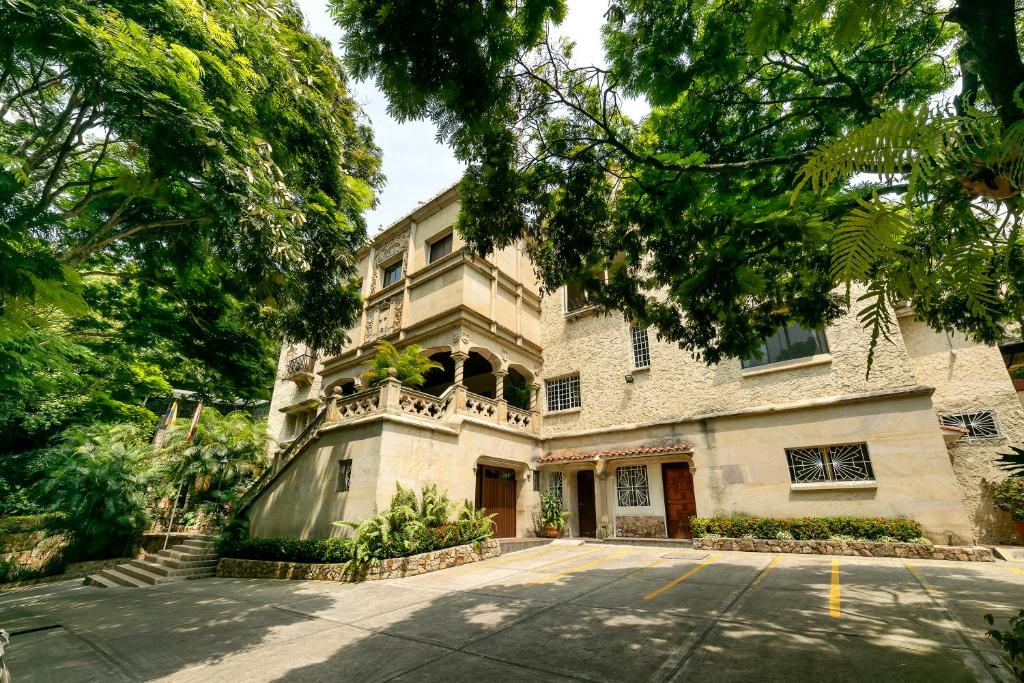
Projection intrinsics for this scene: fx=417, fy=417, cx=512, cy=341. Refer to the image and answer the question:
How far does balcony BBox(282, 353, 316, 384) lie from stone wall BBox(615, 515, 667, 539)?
16502 mm

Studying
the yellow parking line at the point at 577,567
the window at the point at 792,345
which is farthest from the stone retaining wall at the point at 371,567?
the window at the point at 792,345

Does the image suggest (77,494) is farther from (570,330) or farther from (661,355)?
(661,355)

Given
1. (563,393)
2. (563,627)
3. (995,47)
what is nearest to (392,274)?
(563,393)

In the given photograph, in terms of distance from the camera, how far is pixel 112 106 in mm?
5082

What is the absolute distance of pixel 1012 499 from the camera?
10.7 m

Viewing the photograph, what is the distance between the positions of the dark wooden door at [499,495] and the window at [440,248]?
8785mm

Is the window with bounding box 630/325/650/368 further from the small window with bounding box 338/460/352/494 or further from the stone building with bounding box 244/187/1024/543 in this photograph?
the small window with bounding box 338/460/352/494

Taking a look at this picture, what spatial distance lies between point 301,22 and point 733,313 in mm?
10117

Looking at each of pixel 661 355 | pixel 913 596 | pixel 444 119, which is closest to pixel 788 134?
pixel 444 119

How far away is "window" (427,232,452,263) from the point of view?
17406mm

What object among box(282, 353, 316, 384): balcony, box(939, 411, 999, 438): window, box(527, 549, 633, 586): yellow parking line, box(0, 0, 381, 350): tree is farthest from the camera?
box(282, 353, 316, 384): balcony

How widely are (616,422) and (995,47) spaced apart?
14.6 meters

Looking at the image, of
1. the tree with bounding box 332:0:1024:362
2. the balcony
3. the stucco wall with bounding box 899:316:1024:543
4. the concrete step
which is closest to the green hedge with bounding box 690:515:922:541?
the stucco wall with bounding box 899:316:1024:543

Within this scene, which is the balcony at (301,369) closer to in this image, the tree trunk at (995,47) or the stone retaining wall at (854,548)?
the stone retaining wall at (854,548)
